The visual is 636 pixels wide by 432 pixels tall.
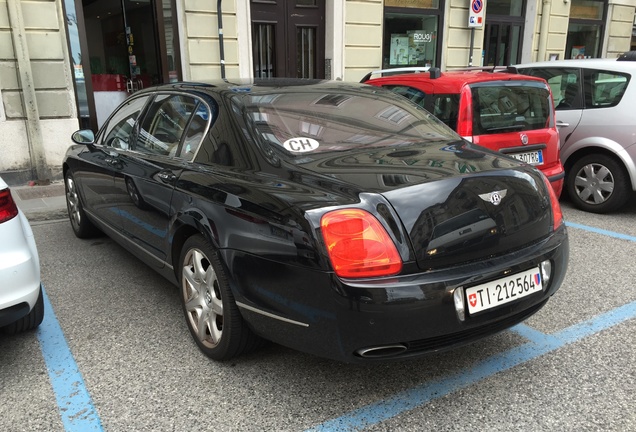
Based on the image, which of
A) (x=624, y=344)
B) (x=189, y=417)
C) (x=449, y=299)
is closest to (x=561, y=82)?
(x=624, y=344)

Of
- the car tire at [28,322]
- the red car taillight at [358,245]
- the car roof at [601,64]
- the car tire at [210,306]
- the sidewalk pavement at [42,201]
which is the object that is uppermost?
the car roof at [601,64]

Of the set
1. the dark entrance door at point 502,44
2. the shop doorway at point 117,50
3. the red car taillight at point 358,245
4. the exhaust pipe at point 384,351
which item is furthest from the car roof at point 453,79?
the dark entrance door at point 502,44

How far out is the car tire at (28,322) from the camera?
3.01 metres

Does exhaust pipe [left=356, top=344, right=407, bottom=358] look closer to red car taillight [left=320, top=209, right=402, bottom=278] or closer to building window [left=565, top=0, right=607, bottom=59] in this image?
red car taillight [left=320, top=209, right=402, bottom=278]

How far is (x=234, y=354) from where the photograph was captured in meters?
2.66

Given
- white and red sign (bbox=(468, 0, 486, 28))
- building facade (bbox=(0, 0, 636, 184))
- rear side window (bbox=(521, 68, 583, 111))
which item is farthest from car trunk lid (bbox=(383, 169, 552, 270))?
white and red sign (bbox=(468, 0, 486, 28))

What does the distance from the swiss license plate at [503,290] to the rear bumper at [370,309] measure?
32mm

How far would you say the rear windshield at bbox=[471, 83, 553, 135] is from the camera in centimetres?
457

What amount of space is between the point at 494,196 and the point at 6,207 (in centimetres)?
236

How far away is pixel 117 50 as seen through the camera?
10.1 meters

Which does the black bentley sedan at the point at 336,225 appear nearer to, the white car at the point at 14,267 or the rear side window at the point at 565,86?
the white car at the point at 14,267

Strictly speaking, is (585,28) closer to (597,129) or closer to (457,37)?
(457,37)

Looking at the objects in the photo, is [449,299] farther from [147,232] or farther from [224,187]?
[147,232]

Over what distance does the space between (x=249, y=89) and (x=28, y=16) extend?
19.2 feet
